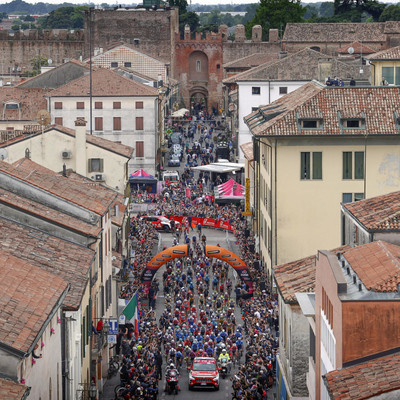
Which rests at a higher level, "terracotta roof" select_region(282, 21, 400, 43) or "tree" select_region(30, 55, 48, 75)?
"terracotta roof" select_region(282, 21, 400, 43)

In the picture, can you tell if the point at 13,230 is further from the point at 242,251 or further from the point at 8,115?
the point at 8,115

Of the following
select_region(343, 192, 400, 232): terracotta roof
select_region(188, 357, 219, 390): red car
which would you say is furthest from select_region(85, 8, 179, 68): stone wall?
select_region(343, 192, 400, 232): terracotta roof

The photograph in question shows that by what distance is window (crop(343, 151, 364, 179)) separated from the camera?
188 ft

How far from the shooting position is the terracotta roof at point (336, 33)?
141250mm

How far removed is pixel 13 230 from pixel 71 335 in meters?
4.01

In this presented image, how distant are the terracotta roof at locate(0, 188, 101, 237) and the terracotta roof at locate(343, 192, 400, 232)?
8.31 meters

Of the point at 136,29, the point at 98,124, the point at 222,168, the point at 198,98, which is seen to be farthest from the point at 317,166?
the point at 198,98

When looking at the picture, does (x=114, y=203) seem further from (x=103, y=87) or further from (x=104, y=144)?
(x=103, y=87)

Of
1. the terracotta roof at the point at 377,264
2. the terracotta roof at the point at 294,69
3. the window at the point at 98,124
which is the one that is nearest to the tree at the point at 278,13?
the terracotta roof at the point at 294,69

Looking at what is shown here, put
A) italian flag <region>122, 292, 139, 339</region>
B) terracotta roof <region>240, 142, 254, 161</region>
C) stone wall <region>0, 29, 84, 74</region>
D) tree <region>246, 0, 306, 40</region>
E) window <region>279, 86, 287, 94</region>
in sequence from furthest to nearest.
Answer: tree <region>246, 0, 306, 40</region> < stone wall <region>0, 29, 84, 74</region> < window <region>279, 86, 287, 94</region> < terracotta roof <region>240, 142, 254, 161</region> < italian flag <region>122, 292, 139, 339</region>

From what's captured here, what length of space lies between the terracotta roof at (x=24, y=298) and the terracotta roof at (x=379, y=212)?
9158 millimetres

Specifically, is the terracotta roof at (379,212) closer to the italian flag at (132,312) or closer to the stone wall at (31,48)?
the italian flag at (132,312)

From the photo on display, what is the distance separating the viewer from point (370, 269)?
29094 mm

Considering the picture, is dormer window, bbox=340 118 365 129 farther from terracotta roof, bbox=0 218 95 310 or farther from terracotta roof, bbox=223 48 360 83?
terracotta roof, bbox=223 48 360 83
